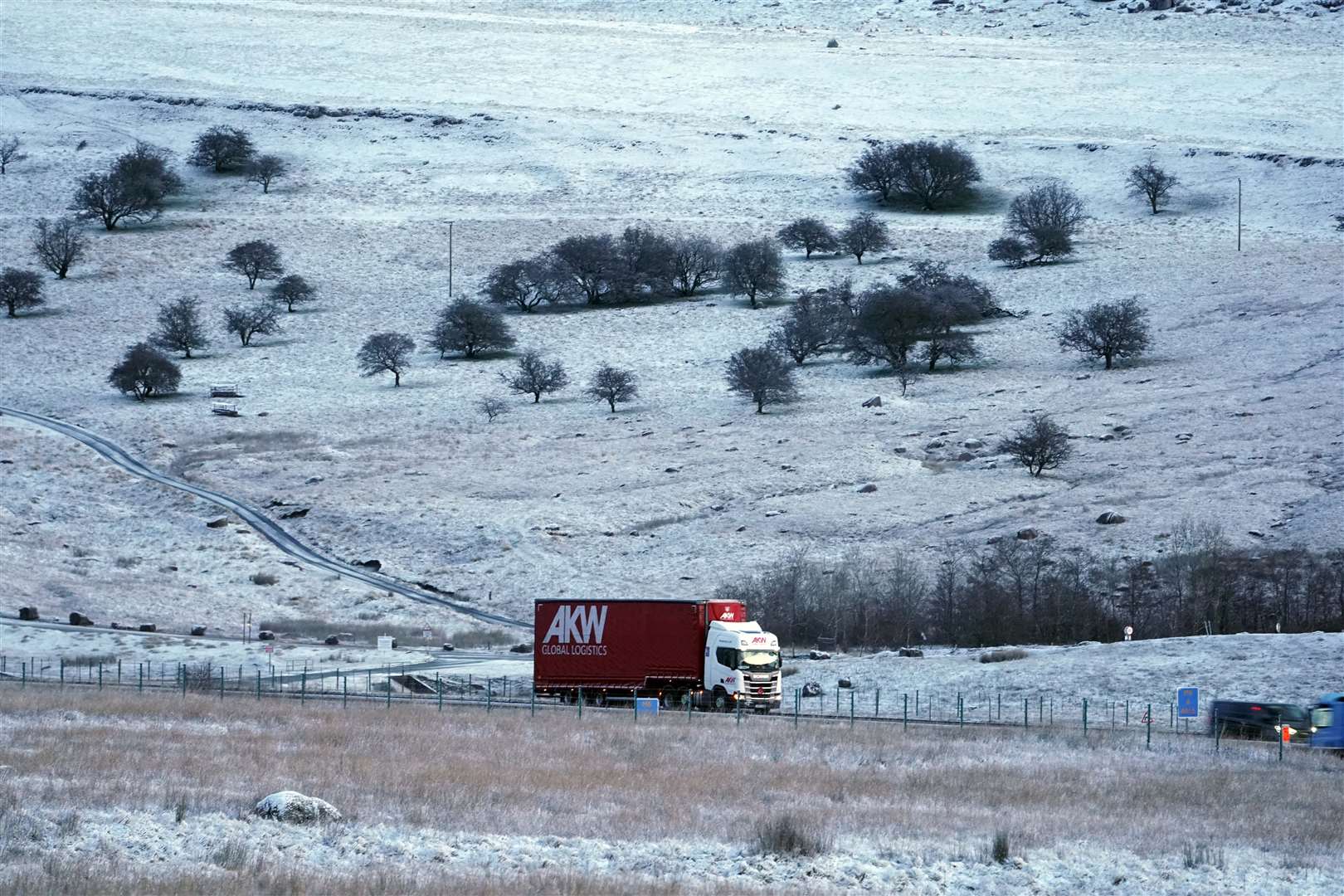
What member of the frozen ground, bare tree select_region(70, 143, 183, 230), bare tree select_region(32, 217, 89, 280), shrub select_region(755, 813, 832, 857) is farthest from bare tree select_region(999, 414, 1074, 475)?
bare tree select_region(70, 143, 183, 230)

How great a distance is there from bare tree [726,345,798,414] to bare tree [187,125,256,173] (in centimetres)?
6394

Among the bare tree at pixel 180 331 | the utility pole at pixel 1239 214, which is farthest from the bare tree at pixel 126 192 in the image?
the utility pole at pixel 1239 214

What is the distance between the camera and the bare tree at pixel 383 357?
8269 cm

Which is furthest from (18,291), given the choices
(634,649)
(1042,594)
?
(1042,594)

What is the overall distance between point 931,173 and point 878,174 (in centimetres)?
Result: 386

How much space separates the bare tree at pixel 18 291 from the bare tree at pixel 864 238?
5013 centimetres

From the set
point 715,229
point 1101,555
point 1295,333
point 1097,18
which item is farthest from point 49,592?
point 1097,18

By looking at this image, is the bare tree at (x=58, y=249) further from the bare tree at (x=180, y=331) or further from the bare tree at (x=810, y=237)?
the bare tree at (x=810, y=237)

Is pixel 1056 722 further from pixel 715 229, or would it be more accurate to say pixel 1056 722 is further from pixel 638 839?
pixel 715 229

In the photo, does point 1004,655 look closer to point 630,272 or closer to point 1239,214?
point 630,272

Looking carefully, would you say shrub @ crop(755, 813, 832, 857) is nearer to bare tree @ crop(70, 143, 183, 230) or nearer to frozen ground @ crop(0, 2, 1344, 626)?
frozen ground @ crop(0, 2, 1344, 626)

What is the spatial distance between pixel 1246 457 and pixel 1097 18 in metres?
140

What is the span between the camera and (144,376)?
7956 centimetres

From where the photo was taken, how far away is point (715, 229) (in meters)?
109
